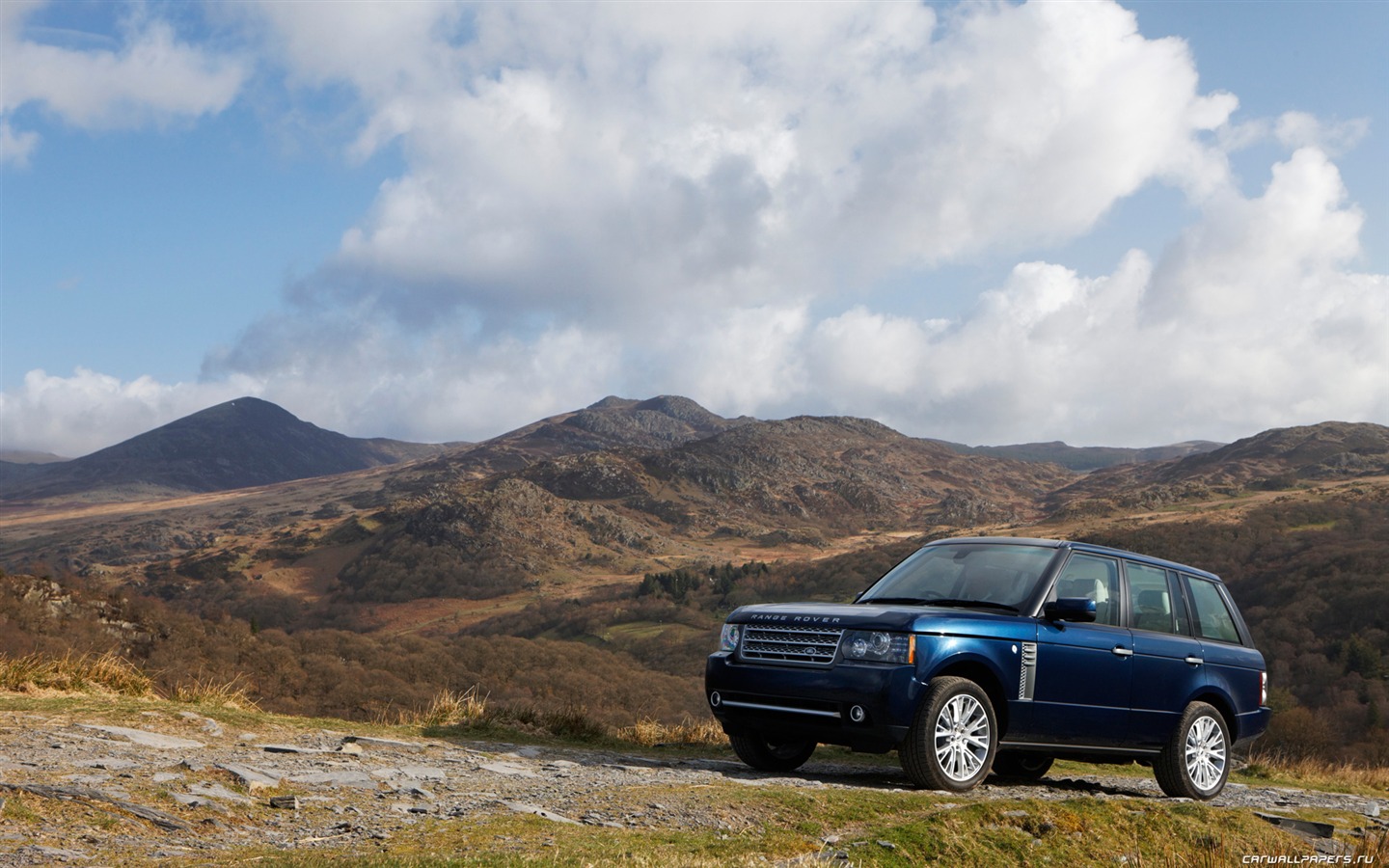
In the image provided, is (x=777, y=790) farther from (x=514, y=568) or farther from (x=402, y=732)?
(x=514, y=568)

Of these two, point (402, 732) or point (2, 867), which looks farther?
point (402, 732)

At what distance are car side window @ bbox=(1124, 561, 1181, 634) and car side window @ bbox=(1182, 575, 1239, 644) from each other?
40 cm

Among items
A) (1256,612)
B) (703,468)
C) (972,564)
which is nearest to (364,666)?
(972,564)

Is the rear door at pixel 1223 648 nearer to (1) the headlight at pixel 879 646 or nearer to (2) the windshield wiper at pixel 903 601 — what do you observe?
(2) the windshield wiper at pixel 903 601

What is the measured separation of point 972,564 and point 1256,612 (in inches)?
2224

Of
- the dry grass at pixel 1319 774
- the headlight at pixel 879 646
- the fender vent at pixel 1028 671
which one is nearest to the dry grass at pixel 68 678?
the headlight at pixel 879 646

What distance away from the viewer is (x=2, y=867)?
14.7 ft

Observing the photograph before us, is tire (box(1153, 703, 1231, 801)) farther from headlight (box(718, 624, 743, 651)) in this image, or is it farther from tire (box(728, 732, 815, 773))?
headlight (box(718, 624, 743, 651))

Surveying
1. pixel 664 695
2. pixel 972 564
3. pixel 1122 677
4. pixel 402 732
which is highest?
pixel 972 564

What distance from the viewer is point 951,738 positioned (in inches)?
316

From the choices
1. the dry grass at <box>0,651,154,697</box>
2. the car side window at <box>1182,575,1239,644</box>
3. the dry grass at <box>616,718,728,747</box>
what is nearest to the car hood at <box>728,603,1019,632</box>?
the car side window at <box>1182,575,1239,644</box>

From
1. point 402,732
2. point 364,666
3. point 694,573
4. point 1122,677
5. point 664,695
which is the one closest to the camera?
point 1122,677

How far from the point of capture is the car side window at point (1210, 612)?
9.99 meters

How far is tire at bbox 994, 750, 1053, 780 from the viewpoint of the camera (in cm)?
1023
